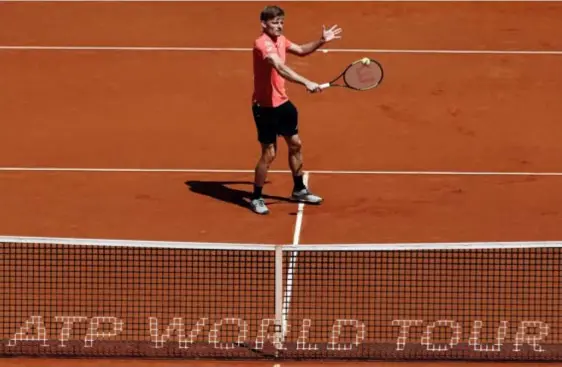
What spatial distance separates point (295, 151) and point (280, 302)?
151 inches

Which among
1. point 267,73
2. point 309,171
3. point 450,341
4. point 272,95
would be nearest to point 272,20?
point 267,73

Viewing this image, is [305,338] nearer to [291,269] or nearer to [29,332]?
[291,269]

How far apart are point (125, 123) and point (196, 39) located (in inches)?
157

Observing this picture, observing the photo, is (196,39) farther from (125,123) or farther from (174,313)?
(174,313)

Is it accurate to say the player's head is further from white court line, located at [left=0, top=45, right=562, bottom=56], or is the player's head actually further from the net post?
white court line, located at [left=0, top=45, right=562, bottom=56]

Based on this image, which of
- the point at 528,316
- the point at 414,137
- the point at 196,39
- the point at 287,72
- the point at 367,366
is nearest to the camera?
the point at 367,366

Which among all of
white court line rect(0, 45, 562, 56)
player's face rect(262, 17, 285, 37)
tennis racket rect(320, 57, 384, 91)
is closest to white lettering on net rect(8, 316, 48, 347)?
player's face rect(262, 17, 285, 37)

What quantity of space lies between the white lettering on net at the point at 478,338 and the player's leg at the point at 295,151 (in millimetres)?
3667

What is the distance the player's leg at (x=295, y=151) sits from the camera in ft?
49.5

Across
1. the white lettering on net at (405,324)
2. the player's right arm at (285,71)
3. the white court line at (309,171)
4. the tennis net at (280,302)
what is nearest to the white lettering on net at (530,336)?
the tennis net at (280,302)

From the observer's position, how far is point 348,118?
18547 mm

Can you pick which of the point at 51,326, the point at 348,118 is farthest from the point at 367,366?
the point at 348,118

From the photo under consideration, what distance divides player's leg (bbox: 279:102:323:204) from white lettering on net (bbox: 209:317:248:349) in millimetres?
3285

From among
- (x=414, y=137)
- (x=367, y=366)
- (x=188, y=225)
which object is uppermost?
(x=414, y=137)
